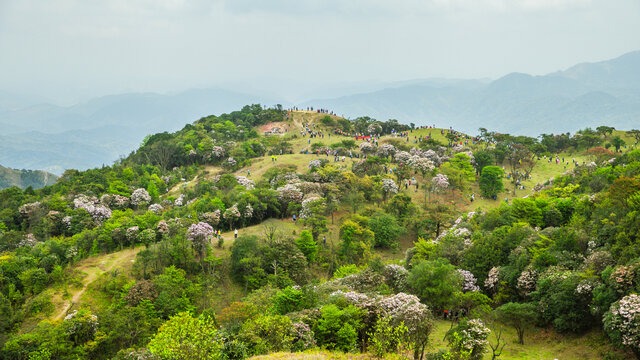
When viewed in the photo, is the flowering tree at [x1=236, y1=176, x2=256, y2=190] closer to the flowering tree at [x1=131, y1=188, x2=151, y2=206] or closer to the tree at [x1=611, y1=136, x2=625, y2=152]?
the flowering tree at [x1=131, y1=188, x2=151, y2=206]

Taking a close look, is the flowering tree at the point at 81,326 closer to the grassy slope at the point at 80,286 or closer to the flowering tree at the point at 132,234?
the grassy slope at the point at 80,286

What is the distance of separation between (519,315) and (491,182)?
4169cm

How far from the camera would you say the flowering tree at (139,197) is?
64062 millimetres

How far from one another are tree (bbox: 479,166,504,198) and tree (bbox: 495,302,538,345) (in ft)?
130

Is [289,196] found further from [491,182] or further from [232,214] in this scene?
[491,182]

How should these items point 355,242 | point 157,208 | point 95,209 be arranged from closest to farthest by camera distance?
point 355,242
point 95,209
point 157,208

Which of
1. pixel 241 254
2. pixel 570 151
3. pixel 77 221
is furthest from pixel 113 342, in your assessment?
pixel 570 151

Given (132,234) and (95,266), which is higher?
(132,234)

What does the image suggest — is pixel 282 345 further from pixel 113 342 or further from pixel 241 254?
pixel 241 254

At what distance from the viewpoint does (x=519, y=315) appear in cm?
2627

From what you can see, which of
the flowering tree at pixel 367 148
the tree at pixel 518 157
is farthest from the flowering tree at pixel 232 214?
the tree at pixel 518 157

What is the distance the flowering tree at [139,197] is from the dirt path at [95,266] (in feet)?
66.2

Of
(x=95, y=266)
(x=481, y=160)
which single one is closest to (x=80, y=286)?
(x=95, y=266)

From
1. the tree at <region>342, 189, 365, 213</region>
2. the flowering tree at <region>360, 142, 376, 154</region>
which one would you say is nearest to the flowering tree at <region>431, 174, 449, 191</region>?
the tree at <region>342, 189, 365, 213</region>
